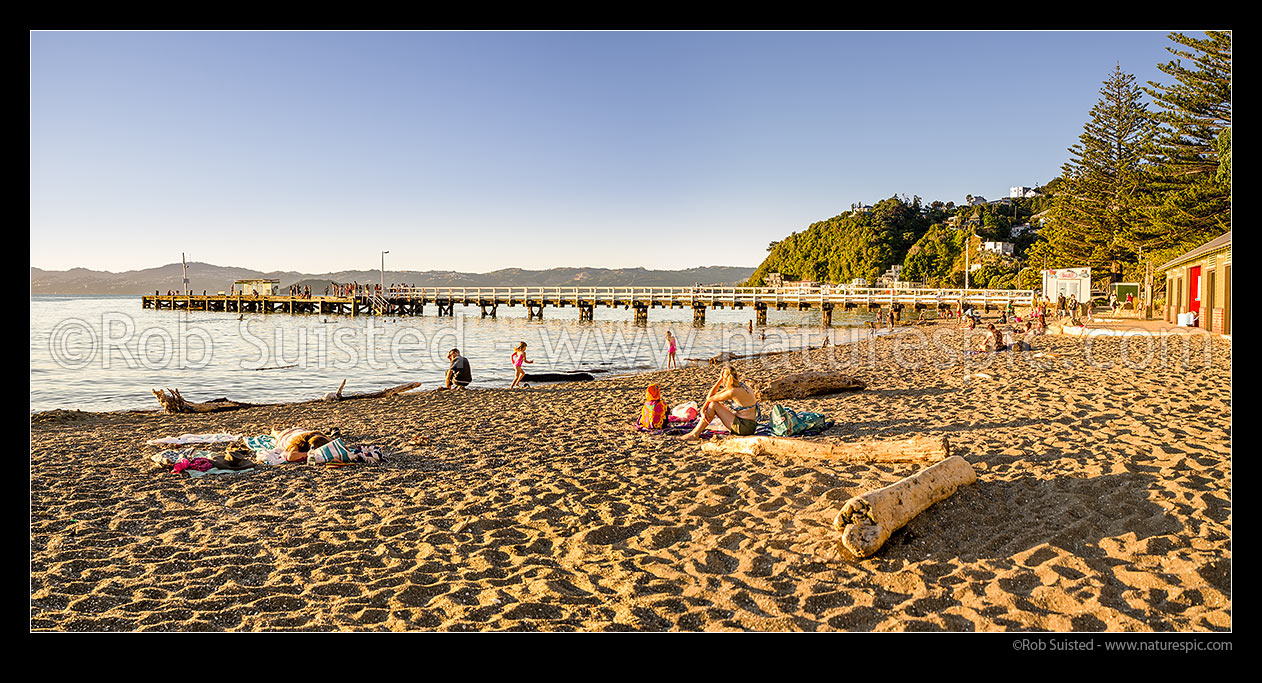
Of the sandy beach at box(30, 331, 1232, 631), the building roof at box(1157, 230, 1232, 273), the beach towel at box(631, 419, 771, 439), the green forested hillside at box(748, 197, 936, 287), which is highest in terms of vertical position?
Answer: the green forested hillside at box(748, 197, 936, 287)

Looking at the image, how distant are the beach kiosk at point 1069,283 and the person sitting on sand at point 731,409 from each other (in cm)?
3519

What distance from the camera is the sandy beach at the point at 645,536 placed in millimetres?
3385

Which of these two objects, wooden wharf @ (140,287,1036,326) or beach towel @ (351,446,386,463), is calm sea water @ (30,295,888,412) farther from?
wooden wharf @ (140,287,1036,326)

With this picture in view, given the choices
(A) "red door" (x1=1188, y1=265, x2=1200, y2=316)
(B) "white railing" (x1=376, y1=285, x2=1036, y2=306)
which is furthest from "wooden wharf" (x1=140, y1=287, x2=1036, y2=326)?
(A) "red door" (x1=1188, y1=265, x2=1200, y2=316)

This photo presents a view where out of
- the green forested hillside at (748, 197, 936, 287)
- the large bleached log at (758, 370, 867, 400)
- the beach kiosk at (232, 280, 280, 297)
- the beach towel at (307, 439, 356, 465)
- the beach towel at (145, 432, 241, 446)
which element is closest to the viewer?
the beach towel at (307, 439, 356, 465)

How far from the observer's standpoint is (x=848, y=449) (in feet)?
19.2

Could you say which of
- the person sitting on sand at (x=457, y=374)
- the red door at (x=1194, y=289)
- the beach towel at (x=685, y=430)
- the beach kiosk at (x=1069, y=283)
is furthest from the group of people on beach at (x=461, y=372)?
the beach kiosk at (x=1069, y=283)

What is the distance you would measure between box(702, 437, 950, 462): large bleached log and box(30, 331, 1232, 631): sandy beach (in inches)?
6.0

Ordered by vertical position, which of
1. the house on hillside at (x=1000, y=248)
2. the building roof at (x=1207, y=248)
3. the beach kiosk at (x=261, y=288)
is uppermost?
the house on hillside at (x=1000, y=248)

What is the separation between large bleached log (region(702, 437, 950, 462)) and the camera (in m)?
5.56

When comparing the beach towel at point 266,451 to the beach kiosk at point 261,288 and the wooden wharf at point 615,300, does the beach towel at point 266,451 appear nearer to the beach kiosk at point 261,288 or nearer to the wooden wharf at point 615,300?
the wooden wharf at point 615,300

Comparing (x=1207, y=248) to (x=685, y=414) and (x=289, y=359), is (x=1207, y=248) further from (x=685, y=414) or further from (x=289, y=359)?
(x=289, y=359)
